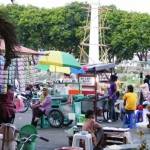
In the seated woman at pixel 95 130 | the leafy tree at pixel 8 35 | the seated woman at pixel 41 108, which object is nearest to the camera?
the leafy tree at pixel 8 35

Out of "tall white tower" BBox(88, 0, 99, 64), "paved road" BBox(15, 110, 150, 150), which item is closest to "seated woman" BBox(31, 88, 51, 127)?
"paved road" BBox(15, 110, 150, 150)

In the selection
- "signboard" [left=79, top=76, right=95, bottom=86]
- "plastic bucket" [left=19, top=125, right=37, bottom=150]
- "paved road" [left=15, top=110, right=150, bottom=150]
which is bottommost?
"paved road" [left=15, top=110, right=150, bottom=150]

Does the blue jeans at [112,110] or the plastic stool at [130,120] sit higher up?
the blue jeans at [112,110]

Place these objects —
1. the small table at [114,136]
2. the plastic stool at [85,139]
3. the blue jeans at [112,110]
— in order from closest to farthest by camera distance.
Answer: the plastic stool at [85,139] → the small table at [114,136] → the blue jeans at [112,110]

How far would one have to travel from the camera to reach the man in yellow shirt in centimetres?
1547

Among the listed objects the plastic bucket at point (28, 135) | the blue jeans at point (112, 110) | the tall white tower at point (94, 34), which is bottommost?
the plastic bucket at point (28, 135)

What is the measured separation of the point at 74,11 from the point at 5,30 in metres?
54.3

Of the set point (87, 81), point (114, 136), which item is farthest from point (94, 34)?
point (114, 136)

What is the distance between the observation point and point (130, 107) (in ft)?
→ 50.9

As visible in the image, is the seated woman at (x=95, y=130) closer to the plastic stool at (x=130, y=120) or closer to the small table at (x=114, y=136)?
the small table at (x=114, y=136)

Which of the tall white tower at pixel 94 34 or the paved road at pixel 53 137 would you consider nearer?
the paved road at pixel 53 137

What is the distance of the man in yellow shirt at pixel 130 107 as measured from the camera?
1547 cm

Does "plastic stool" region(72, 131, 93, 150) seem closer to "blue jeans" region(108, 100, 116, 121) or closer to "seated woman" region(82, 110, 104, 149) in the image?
"seated woman" region(82, 110, 104, 149)

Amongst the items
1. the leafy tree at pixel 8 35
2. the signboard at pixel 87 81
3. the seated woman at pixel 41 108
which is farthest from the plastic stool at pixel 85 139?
the signboard at pixel 87 81
